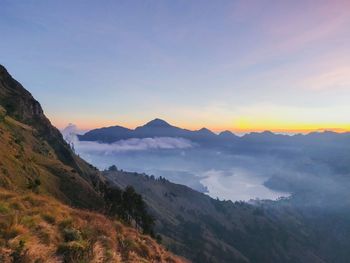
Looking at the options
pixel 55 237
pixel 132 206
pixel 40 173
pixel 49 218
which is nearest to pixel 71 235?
pixel 55 237

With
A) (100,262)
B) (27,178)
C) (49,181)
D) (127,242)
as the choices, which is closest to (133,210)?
(49,181)

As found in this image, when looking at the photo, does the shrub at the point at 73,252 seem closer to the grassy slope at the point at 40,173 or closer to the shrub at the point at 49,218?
the shrub at the point at 49,218

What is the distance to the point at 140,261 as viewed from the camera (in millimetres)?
21750

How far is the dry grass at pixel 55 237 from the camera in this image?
557 inches

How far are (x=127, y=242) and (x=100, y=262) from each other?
886 cm

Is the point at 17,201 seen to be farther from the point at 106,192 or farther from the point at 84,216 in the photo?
the point at 106,192

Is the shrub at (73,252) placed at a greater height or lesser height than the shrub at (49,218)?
lesser

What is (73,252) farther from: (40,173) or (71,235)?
(40,173)

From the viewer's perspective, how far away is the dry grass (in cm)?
1416

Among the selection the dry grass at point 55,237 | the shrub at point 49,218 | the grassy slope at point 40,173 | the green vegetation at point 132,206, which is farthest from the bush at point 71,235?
the green vegetation at point 132,206

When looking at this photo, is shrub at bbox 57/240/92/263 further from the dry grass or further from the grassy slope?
the grassy slope

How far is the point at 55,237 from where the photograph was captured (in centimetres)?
1773

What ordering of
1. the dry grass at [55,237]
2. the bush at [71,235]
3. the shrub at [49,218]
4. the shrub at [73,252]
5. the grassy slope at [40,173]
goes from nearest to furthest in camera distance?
the dry grass at [55,237] < the shrub at [73,252] < the bush at [71,235] < the shrub at [49,218] < the grassy slope at [40,173]

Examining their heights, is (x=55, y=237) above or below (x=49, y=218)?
below
